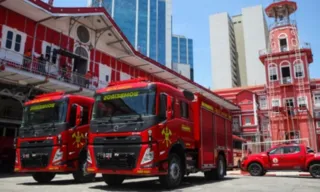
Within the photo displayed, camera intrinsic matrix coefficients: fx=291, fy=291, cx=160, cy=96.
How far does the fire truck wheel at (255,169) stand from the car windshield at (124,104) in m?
9.80

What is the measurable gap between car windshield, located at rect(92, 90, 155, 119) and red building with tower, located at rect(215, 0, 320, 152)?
32.2 metres

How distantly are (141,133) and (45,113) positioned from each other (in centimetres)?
428

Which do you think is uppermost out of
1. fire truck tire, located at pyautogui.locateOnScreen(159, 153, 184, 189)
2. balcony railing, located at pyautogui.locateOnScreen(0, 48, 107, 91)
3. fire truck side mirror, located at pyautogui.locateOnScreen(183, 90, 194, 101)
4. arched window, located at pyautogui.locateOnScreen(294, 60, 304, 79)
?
arched window, located at pyautogui.locateOnScreen(294, 60, 304, 79)

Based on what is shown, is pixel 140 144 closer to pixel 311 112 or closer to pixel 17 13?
pixel 17 13

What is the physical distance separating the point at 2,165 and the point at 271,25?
39.1m

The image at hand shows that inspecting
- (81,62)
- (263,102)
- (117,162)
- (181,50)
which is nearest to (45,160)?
(117,162)

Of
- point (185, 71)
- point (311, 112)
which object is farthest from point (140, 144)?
point (185, 71)

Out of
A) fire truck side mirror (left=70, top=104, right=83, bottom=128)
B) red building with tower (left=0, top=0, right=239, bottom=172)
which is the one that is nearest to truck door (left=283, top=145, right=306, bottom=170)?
fire truck side mirror (left=70, top=104, right=83, bottom=128)

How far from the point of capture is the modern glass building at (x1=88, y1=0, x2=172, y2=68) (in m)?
100

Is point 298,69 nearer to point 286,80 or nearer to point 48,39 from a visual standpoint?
point 286,80

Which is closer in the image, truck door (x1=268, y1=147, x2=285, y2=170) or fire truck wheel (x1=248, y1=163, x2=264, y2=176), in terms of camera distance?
truck door (x1=268, y1=147, x2=285, y2=170)

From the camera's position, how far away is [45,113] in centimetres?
1020

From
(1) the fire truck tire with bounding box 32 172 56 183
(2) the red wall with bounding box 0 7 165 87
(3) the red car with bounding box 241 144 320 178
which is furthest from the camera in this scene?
(2) the red wall with bounding box 0 7 165 87

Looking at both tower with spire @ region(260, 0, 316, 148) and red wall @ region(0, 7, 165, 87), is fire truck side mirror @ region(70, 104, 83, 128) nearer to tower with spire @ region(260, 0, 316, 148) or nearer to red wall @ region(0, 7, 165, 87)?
red wall @ region(0, 7, 165, 87)
